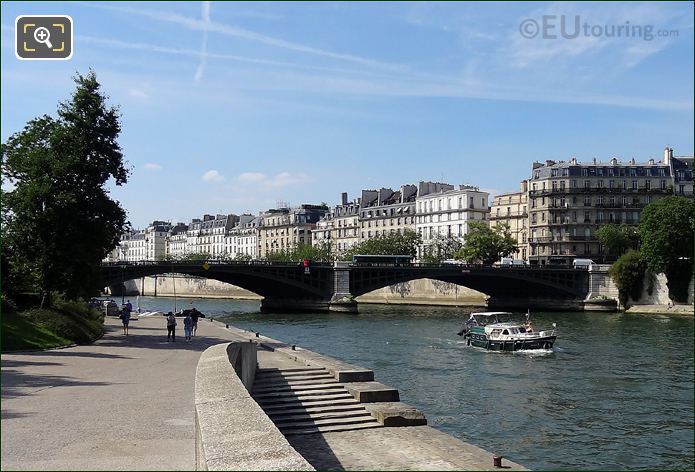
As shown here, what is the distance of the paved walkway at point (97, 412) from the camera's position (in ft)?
40.2

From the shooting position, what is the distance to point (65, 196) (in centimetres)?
3766

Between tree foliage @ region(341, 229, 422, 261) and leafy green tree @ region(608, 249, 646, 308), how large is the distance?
50.9 meters

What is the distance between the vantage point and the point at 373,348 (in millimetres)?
51094

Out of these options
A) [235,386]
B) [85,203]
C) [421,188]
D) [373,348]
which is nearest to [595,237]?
[421,188]

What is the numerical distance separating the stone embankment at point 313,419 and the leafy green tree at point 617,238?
295ft

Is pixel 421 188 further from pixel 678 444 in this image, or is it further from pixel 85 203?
pixel 678 444

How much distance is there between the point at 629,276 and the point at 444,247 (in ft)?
167

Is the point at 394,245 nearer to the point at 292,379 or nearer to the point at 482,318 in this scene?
the point at 482,318

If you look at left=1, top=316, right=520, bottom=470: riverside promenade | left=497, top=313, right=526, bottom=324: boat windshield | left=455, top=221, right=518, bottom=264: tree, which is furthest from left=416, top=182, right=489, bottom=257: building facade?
left=1, top=316, right=520, bottom=470: riverside promenade

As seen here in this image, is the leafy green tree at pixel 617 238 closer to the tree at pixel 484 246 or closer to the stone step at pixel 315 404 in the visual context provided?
the tree at pixel 484 246

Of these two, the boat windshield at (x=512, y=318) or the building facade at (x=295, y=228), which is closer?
the boat windshield at (x=512, y=318)

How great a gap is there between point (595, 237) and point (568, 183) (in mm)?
9843

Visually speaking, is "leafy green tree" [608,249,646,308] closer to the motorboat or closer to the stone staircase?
the motorboat

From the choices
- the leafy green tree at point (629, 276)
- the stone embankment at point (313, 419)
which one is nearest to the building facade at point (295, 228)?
the leafy green tree at point (629, 276)
